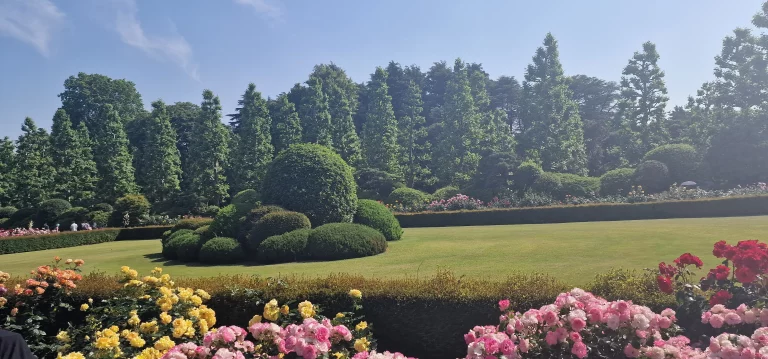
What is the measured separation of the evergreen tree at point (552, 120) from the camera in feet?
109

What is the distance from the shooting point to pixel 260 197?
13.8m

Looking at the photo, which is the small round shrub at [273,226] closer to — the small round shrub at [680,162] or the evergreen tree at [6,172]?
the small round shrub at [680,162]

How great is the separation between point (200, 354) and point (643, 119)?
3717 cm

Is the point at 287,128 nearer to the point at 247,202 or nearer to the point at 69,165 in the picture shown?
the point at 69,165

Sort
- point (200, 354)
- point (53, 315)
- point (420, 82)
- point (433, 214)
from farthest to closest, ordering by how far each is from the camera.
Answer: point (420, 82) → point (433, 214) → point (53, 315) → point (200, 354)

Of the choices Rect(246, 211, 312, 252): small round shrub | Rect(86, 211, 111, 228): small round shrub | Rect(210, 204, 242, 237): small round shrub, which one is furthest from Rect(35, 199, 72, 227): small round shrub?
Rect(246, 211, 312, 252): small round shrub

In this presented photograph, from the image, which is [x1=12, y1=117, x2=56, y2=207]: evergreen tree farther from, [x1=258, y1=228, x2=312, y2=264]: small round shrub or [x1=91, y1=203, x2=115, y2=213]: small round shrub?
[x1=258, y1=228, x2=312, y2=264]: small round shrub

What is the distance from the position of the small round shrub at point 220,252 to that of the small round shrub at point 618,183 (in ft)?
67.1

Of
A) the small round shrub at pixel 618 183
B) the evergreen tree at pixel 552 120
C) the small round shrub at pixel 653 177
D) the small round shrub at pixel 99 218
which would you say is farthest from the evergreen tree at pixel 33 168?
the small round shrub at pixel 653 177

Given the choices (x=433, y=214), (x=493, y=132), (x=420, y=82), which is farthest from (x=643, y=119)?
(x=420, y=82)

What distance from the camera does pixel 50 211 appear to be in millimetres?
30906

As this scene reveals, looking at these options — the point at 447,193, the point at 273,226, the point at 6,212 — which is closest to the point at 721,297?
the point at 273,226

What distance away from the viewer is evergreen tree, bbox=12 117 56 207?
110 ft

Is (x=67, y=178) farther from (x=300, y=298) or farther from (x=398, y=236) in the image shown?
(x=300, y=298)
